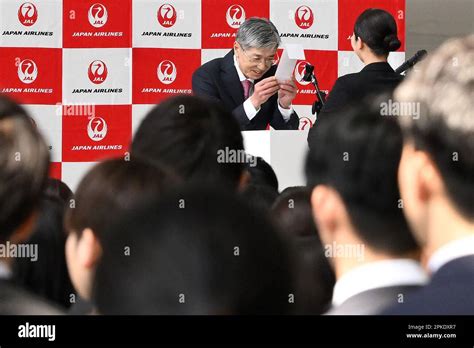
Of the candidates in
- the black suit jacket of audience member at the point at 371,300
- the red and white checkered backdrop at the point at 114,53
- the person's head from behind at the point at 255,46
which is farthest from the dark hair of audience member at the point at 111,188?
the red and white checkered backdrop at the point at 114,53

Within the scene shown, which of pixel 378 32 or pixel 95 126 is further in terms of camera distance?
pixel 95 126

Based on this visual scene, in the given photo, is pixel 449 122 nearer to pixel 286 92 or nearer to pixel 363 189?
pixel 363 189

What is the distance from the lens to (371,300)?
97 centimetres

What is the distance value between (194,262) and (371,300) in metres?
0.42

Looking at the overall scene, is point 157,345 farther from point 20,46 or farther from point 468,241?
point 20,46

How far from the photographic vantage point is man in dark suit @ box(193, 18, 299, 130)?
3436mm

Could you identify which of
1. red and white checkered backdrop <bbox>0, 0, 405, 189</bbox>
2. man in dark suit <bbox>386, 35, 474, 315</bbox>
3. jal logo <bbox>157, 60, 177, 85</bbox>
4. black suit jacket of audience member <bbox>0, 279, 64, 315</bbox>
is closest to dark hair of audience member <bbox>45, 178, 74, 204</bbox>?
black suit jacket of audience member <bbox>0, 279, 64, 315</bbox>

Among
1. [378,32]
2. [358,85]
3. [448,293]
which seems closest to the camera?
[448,293]

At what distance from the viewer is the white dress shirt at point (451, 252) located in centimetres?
86

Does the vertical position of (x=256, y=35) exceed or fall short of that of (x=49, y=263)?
it exceeds it

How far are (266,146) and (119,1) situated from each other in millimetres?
1390

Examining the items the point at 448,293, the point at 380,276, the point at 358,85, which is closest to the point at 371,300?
the point at 380,276

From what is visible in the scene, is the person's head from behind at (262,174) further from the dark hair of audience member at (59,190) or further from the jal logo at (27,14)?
the jal logo at (27,14)

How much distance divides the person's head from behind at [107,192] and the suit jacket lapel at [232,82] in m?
2.44
